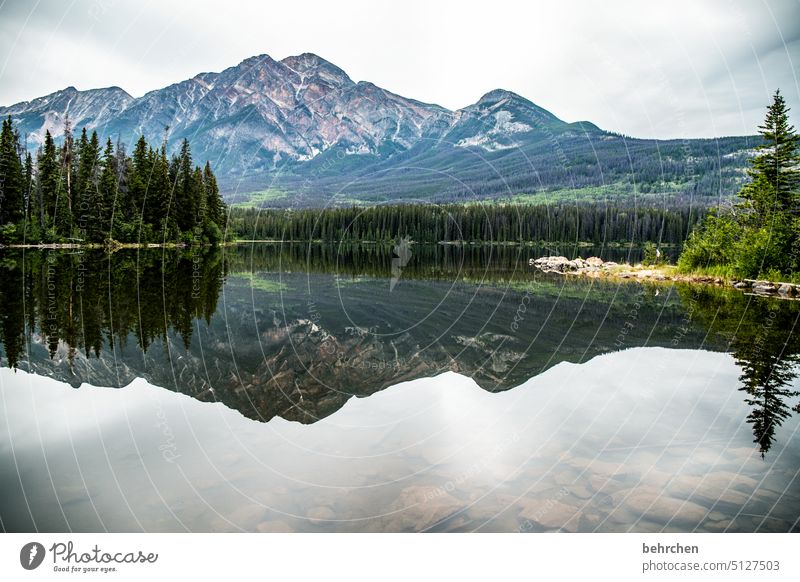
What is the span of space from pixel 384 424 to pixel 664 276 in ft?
135

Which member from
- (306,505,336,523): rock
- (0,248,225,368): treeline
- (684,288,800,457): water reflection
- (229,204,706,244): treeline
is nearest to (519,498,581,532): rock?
(306,505,336,523): rock

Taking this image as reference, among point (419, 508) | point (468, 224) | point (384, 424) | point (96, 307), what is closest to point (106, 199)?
point (96, 307)

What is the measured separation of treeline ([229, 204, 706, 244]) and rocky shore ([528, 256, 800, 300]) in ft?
158

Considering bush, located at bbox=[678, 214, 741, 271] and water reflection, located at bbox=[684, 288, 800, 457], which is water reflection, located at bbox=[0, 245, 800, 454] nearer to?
water reflection, located at bbox=[684, 288, 800, 457]

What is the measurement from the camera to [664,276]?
43.3 metres

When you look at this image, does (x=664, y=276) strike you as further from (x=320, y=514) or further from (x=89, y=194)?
(x=89, y=194)

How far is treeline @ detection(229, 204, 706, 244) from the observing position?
110 meters

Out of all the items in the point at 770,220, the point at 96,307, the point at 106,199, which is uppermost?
the point at 106,199

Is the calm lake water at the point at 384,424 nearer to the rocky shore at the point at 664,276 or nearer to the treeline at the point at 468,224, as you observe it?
the rocky shore at the point at 664,276

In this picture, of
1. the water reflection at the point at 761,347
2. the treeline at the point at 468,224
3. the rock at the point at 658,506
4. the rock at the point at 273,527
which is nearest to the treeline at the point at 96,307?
the rock at the point at 273,527

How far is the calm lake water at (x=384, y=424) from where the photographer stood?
5.86 meters

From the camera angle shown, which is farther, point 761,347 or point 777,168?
point 777,168

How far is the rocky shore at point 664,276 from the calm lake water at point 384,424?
14333 millimetres

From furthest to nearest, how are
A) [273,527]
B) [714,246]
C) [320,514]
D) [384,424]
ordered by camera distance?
[714,246]
[384,424]
[320,514]
[273,527]
